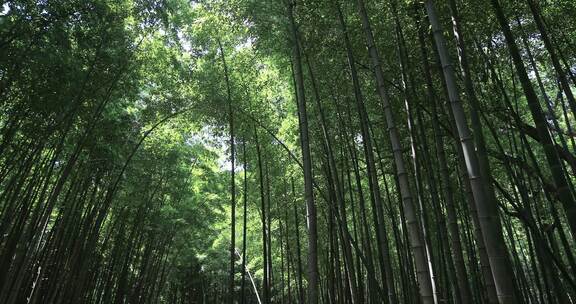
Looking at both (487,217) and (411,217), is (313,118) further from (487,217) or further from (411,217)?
(487,217)

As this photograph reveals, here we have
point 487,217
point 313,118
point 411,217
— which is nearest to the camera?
point 487,217

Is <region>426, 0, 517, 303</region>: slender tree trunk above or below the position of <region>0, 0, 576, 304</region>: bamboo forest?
below

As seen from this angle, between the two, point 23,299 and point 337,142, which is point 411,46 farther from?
point 23,299

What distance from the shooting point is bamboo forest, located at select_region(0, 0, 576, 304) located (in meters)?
3.04

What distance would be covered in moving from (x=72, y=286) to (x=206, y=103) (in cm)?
336

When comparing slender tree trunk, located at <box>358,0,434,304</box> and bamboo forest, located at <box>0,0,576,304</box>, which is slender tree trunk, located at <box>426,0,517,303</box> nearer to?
bamboo forest, located at <box>0,0,576,304</box>

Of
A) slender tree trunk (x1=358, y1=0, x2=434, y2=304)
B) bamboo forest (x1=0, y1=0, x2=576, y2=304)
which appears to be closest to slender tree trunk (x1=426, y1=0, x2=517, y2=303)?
bamboo forest (x1=0, y1=0, x2=576, y2=304)

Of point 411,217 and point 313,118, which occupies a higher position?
point 313,118

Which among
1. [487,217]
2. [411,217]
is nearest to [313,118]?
[411,217]

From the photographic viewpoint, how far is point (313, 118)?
5836mm

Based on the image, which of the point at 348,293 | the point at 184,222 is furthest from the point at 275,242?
the point at 348,293

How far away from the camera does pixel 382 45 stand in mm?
4383

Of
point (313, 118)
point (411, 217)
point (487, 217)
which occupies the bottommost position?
point (487, 217)

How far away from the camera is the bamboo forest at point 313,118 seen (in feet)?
9.97
